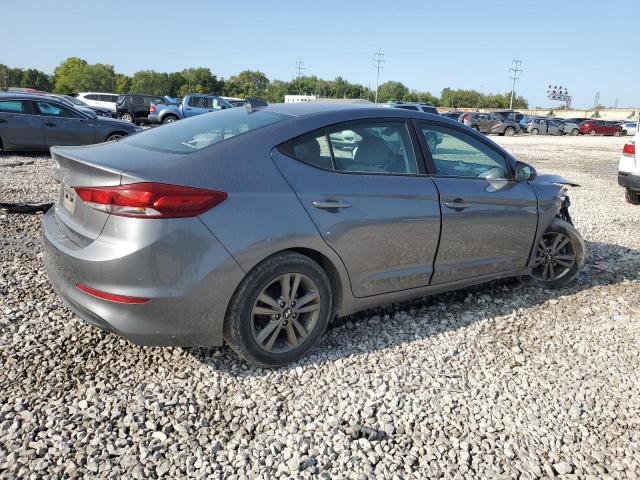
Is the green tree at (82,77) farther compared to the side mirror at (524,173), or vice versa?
the green tree at (82,77)

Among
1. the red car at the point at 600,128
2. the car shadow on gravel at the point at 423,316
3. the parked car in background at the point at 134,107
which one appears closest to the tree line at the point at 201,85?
the red car at the point at 600,128

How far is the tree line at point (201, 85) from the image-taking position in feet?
338

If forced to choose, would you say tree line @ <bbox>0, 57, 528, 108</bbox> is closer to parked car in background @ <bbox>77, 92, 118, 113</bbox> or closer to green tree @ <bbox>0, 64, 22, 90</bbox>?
green tree @ <bbox>0, 64, 22, 90</bbox>

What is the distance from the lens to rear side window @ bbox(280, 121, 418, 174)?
3180 mm

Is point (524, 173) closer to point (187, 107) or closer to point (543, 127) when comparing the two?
point (187, 107)

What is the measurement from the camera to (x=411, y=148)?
3656 millimetres

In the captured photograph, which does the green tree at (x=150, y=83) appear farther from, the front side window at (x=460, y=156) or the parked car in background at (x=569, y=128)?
the front side window at (x=460, y=156)

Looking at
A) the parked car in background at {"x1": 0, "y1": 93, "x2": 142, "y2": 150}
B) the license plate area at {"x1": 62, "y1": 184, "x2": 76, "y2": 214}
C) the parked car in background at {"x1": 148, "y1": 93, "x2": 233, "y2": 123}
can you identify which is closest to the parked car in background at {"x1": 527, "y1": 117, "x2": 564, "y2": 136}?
the parked car in background at {"x1": 148, "y1": 93, "x2": 233, "y2": 123}

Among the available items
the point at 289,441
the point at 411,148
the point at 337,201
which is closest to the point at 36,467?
the point at 289,441

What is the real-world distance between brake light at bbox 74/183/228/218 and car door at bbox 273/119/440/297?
58 cm

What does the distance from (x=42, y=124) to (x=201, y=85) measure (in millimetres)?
106004

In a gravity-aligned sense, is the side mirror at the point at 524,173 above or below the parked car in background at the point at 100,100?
below

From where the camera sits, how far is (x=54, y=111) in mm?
11969

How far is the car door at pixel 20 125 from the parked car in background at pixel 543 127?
126 ft
